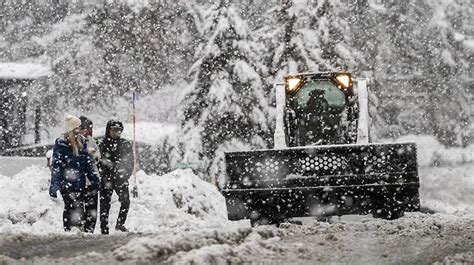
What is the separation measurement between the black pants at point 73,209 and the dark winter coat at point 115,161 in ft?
3.02

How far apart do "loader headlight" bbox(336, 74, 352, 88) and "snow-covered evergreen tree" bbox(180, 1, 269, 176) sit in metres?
8.40

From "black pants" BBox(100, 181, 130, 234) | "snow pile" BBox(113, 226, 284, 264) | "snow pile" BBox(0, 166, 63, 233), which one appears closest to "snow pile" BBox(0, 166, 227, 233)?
"snow pile" BBox(0, 166, 63, 233)

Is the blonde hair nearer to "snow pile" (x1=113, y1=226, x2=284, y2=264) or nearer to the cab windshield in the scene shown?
"snow pile" (x1=113, y1=226, x2=284, y2=264)

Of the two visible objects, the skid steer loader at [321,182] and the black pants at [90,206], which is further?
the skid steer loader at [321,182]

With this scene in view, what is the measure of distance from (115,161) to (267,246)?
4.21 metres

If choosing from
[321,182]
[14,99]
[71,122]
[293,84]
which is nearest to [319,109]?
[293,84]

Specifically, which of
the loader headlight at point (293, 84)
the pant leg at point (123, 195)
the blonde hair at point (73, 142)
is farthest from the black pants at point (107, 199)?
the loader headlight at point (293, 84)

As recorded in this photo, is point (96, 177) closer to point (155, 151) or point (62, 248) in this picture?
point (62, 248)

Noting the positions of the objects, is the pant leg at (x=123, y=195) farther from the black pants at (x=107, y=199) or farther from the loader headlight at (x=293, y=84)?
the loader headlight at (x=293, y=84)

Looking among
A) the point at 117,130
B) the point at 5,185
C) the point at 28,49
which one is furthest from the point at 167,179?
the point at 28,49

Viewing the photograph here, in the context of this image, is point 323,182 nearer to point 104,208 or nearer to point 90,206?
point 104,208

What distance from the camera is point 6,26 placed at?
41.5 meters

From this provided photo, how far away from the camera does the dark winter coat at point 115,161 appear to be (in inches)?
414

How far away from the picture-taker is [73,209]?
9.59 meters
